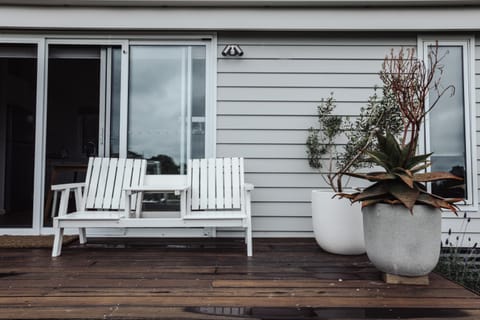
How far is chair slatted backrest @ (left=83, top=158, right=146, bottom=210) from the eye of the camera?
293cm

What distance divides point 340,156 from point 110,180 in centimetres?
225

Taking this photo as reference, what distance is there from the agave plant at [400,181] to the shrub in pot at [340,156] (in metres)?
0.28

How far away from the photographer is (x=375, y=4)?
304 cm

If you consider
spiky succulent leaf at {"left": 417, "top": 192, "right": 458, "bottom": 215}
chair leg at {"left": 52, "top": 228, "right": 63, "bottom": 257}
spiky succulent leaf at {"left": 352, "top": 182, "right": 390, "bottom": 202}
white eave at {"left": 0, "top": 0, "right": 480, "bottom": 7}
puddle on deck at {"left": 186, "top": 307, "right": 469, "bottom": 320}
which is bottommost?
puddle on deck at {"left": 186, "top": 307, "right": 469, "bottom": 320}

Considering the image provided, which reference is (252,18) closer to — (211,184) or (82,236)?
(211,184)

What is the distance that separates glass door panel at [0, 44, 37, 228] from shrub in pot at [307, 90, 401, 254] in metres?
4.05

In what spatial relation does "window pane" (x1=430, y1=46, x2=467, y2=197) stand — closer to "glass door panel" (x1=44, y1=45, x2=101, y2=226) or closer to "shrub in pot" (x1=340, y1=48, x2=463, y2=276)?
"shrub in pot" (x1=340, y1=48, x2=463, y2=276)

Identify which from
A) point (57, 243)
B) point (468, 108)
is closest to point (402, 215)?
point (468, 108)

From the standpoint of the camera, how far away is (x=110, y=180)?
2.99 m

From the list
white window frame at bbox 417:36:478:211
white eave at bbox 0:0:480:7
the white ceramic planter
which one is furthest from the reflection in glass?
white window frame at bbox 417:36:478:211

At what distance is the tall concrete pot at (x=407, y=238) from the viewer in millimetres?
1887

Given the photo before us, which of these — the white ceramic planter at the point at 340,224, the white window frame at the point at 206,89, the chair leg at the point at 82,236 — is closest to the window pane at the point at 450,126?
the white ceramic planter at the point at 340,224

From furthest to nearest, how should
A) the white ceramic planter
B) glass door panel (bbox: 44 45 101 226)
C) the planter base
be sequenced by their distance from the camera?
glass door panel (bbox: 44 45 101 226) < the white ceramic planter < the planter base

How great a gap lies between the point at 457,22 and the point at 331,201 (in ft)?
7.25
